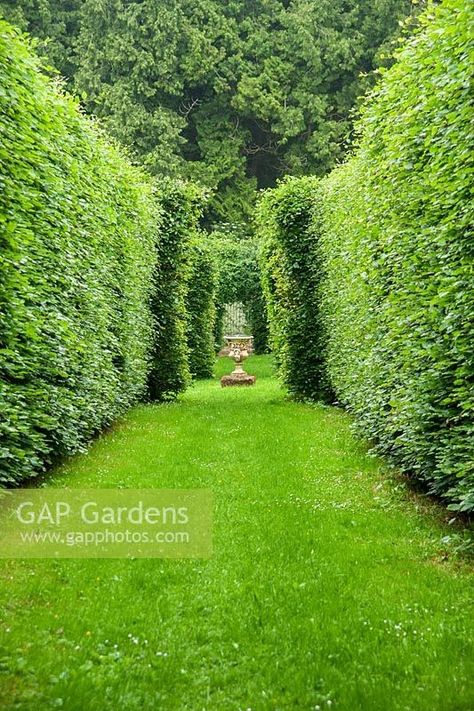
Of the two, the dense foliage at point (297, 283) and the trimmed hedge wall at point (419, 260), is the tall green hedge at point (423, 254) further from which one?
the dense foliage at point (297, 283)

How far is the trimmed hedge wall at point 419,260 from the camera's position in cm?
386

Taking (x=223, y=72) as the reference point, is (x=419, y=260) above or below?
below

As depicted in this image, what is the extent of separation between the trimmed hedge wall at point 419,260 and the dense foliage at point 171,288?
4.46 meters

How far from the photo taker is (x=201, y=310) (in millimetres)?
17359

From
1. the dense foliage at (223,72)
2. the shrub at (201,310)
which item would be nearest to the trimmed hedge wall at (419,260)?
the shrub at (201,310)

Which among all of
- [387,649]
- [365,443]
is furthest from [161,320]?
[387,649]

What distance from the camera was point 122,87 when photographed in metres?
27.1

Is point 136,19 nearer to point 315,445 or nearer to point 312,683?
point 315,445

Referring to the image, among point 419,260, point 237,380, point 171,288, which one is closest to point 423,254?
point 419,260

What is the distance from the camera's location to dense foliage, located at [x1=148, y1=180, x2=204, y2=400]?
11633 mm

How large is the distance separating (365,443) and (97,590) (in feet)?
14.3

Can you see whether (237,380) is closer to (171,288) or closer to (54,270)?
(171,288)

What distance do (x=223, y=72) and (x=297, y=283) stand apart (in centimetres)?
2254

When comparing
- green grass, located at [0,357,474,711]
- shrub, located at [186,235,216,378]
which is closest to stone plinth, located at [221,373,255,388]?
shrub, located at [186,235,216,378]
